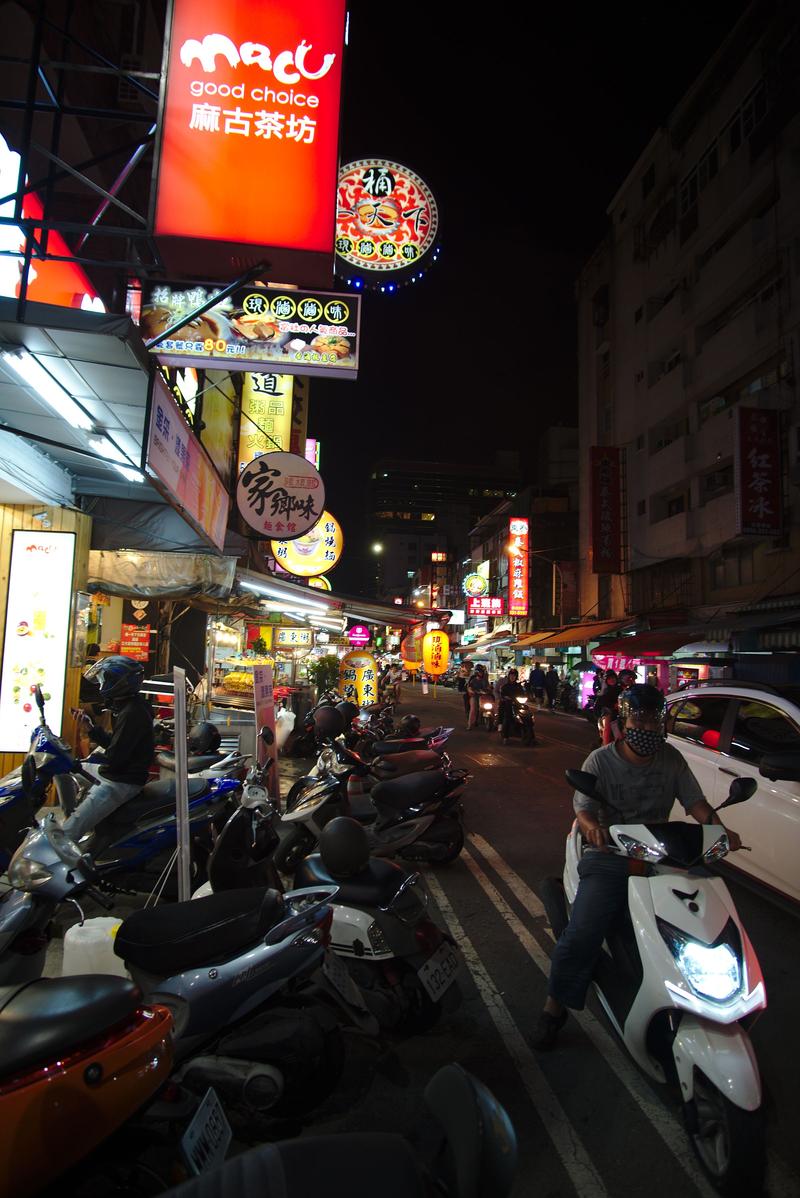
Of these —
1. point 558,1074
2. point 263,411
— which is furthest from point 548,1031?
point 263,411

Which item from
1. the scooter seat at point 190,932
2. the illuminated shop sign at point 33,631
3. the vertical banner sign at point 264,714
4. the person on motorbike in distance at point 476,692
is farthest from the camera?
the person on motorbike in distance at point 476,692

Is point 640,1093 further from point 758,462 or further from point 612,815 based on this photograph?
point 758,462

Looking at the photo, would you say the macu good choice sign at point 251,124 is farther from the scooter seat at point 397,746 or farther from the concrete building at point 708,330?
the concrete building at point 708,330

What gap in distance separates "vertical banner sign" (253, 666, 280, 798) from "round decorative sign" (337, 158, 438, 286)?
5.28 metres

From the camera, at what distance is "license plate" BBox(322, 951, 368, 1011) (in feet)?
9.13

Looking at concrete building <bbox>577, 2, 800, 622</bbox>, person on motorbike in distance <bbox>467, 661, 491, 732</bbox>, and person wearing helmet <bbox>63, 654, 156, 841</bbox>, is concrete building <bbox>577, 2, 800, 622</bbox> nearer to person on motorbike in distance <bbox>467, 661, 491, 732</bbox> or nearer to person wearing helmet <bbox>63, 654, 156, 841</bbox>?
person on motorbike in distance <bbox>467, 661, 491, 732</bbox>

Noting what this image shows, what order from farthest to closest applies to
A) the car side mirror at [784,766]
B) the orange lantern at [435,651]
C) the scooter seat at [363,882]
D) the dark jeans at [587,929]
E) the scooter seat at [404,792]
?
the orange lantern at [435,651]
the scooter seat at [404,792]
the car side mirror at [784,766]
the scooter seat at [363,882]
the dark jeans at [587,929]

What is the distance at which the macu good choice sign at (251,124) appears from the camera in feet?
16.9

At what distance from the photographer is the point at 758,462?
15.1 m

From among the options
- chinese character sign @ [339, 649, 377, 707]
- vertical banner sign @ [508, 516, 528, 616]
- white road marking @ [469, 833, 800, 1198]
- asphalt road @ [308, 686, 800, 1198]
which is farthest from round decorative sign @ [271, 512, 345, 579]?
vertical banner sign @ [508, 516, 528, 616]

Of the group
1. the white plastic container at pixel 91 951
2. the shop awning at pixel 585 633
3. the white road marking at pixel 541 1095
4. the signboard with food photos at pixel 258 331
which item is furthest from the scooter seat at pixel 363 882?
Result: the shop awning at pixel 585 633

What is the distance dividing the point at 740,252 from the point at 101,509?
20.0 m

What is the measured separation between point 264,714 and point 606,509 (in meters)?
20.0

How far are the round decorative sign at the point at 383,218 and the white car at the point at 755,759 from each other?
6.41 metres
